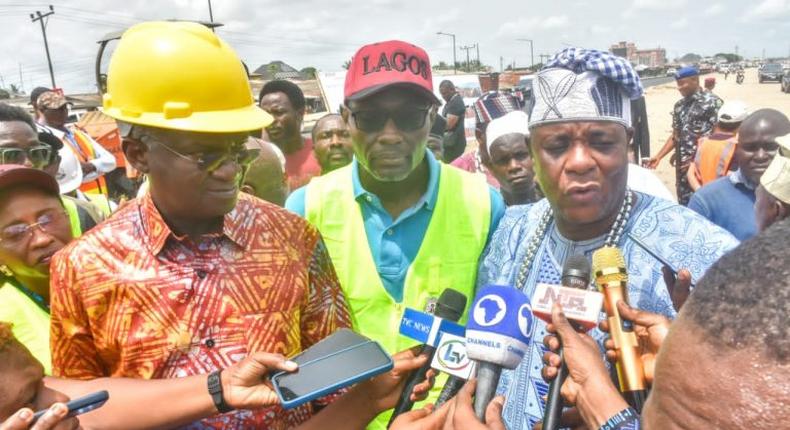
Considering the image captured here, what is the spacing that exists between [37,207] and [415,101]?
150 cm

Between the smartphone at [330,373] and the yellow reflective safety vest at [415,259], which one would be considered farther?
the yellow reflective safety vest at [415,259]

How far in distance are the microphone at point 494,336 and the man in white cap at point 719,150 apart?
432 centimetres

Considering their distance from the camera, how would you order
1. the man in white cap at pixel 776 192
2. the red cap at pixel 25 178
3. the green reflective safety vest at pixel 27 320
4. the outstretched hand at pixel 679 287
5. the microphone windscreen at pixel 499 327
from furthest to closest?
the man in white cap at pixel 776 192 < the red cap at pixel 25 178 < the green reflective safety vest at pixel 27 320 < the outstretched hand at pixel 679 287 < the microphone windscreen at pixel 499 327

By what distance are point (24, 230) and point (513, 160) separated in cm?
300

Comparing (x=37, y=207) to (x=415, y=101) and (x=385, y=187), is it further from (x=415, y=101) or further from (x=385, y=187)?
(x=415, y=101)

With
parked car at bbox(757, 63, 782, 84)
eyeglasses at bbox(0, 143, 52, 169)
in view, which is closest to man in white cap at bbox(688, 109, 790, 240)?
eyeglasses at bbox(0, 143, 52, 169)

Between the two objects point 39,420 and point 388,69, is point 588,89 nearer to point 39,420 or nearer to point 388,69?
point 388,69

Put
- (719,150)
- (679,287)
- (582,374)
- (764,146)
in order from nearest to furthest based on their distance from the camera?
(582,374), (679,287), (764,146), (719,150)

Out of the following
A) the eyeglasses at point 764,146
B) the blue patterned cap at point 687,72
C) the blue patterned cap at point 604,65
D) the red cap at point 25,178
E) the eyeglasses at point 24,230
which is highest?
the blue patterned cap at point 687,72

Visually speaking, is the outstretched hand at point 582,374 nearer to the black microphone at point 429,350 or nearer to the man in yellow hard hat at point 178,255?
the black microphone at point 429,350

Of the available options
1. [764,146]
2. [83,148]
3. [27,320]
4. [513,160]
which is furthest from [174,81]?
[83,148]

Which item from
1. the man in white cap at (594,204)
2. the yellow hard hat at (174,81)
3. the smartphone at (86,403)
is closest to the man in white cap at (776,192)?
the man in white cap at (594,204)

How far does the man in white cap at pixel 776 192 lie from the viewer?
8.03 ft

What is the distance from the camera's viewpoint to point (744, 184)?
12.5ft
